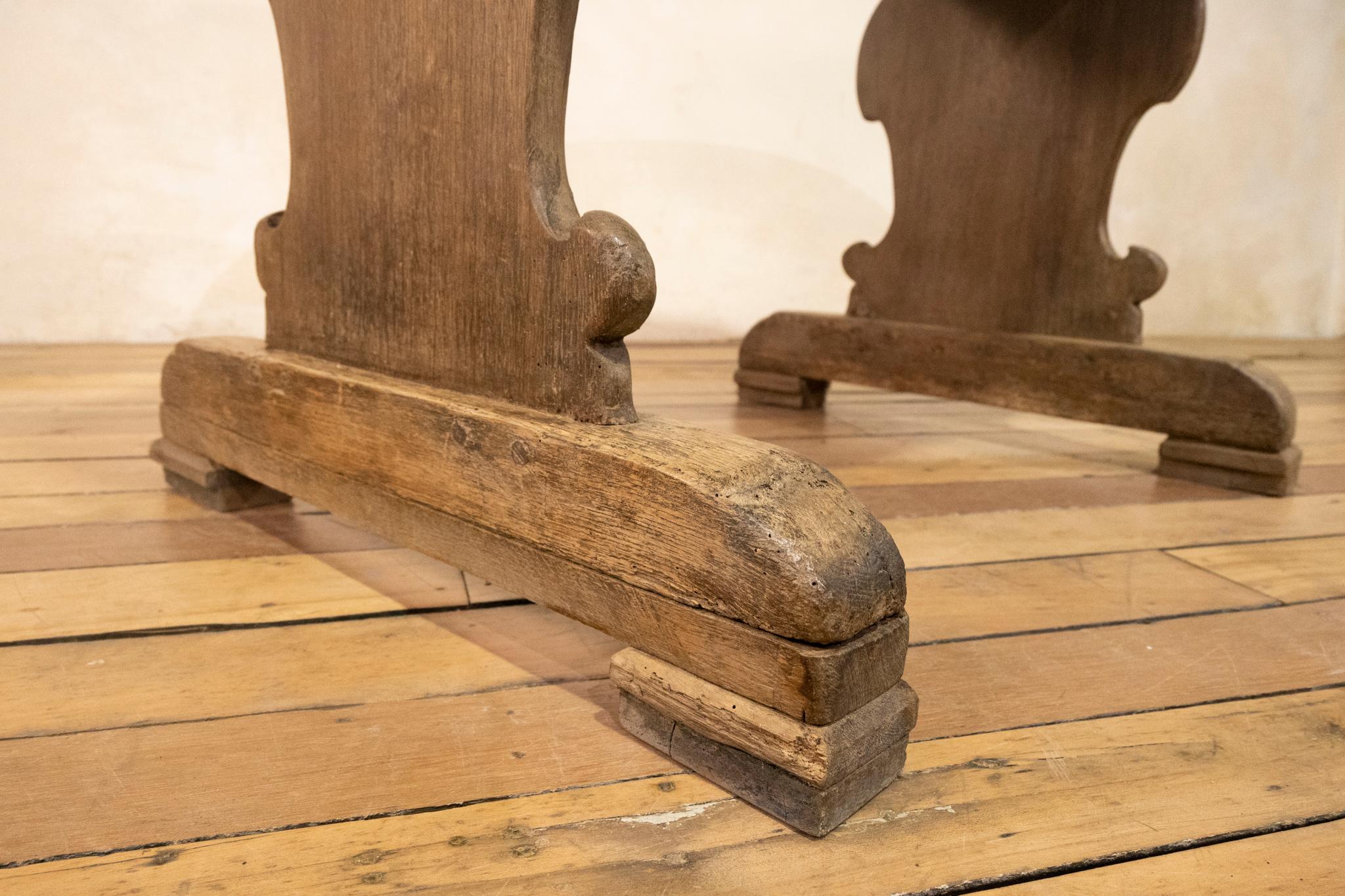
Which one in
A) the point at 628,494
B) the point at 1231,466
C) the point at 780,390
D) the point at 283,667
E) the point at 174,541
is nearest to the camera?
the point at 628,494

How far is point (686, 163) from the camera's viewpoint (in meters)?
2.88

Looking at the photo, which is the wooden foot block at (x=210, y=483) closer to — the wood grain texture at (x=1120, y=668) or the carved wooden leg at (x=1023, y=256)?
the wood grain texture at (x=1120, y=668)

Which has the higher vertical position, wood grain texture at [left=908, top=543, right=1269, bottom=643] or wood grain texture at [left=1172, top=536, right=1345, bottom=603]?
wood grain texture at [left=1172, top=536, right=1345, bottom=603]

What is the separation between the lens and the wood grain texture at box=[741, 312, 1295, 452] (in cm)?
136

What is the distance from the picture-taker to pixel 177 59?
91.5 inches

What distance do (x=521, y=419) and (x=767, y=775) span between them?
0.31 m

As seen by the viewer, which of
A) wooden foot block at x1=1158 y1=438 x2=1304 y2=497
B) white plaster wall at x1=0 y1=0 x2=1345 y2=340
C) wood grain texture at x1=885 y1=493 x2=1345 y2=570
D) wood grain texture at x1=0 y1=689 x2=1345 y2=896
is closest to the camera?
wood grain texture at x1=0 y1=689 x2=1345 y2=896

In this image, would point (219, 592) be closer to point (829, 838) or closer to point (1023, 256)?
point (829, 838)

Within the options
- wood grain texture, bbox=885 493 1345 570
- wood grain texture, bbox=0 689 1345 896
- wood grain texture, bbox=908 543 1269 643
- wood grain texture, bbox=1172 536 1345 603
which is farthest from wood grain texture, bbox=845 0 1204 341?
wood grain texture, bbox=0 689 1345 896

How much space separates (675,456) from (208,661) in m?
0.40

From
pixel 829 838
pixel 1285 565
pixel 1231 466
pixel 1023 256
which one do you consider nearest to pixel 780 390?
pixel 1023 256

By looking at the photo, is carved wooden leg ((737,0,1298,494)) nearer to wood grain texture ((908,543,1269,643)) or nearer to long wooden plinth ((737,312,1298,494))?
long wooden plinth ((737,312,1298,494))

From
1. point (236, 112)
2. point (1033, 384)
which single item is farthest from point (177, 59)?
point (1033, 384)

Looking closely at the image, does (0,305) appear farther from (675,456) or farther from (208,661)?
(675,456)
